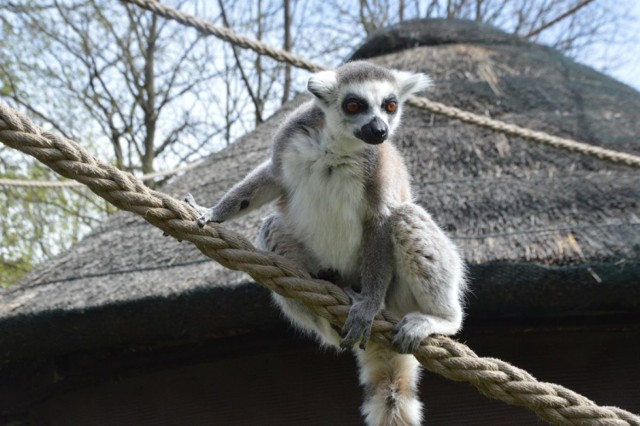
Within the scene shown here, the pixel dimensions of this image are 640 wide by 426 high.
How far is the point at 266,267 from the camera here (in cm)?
222

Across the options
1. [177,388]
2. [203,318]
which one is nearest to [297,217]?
[203,318]

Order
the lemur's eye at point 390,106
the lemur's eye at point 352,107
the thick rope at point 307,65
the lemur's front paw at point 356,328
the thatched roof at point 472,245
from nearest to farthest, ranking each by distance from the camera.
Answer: the lemur's front paw at point 356,328 < the lemur's eye at point 352,107 < the lemur's eye at point 390,106 < the thatched roof at point 472,245 < the thick rope at point 307,65

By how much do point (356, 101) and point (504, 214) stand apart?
1.55m

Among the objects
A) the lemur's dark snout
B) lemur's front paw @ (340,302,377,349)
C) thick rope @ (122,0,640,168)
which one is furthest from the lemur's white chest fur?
thick rope @ (122,0,640,168)

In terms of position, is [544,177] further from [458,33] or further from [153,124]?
[153,124]

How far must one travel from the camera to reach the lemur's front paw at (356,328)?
239cm

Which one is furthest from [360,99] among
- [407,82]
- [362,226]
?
[362,226]

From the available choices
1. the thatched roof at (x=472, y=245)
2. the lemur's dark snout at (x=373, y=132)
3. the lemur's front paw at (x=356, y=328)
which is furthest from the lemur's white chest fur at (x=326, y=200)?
the thatched roof at (x=472, y=245)

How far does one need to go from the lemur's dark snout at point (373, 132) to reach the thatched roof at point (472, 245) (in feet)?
3.58

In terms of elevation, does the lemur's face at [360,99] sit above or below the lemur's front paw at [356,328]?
above

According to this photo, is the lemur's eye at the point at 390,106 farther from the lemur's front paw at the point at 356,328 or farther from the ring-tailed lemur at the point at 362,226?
the lemur's front paw at the point at 356,328

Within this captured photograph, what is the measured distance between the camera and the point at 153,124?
1265 centimetres

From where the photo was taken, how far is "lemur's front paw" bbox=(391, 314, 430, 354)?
7.86ft

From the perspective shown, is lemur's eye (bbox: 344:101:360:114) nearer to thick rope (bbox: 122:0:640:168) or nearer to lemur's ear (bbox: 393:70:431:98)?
lemur's ear (bbox: 393:70:431:98)
